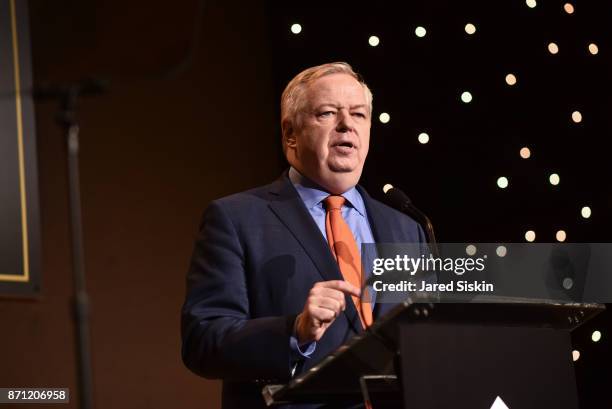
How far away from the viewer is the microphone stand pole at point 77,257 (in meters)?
1.41

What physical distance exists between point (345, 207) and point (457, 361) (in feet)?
2.68

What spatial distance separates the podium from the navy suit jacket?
22 cm

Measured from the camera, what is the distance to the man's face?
2.63 metres

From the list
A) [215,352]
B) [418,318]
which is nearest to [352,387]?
[418,318]

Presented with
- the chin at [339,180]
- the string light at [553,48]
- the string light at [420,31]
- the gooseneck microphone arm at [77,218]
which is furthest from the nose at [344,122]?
the string light at [553,48]

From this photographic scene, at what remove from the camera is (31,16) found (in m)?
3.05

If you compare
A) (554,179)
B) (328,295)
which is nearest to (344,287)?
(328,295)

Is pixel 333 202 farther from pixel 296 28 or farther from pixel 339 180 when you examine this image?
pixel 296 28

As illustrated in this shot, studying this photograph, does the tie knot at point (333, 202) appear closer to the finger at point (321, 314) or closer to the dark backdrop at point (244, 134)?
the finger at point (321, 314)

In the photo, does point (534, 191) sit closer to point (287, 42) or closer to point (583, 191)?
point (583, 191)

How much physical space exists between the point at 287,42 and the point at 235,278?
141 centimetres

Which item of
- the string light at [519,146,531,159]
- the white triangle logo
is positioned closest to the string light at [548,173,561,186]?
the string light at [519,146,531,159]

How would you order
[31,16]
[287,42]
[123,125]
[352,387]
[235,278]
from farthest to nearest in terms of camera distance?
[287,42] → [123,125] → [31,16] → [235,278] → [352,387]

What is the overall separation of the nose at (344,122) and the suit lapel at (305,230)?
210 mm
